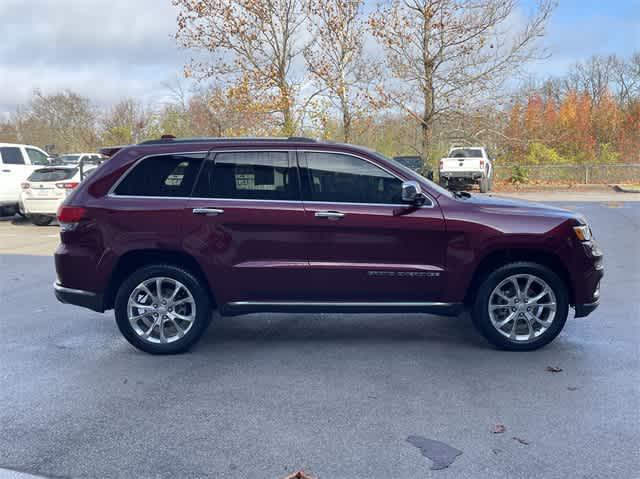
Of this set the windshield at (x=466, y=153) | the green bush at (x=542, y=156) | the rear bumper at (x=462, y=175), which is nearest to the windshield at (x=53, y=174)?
the rear bumper at (x=462, y=175)

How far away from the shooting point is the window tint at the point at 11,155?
56.6 ft

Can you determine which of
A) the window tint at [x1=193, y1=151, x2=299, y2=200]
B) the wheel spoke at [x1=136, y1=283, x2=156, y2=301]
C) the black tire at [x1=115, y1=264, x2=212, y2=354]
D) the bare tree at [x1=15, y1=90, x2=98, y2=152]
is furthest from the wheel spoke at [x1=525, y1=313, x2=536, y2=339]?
the bare tree at [x1=15, y1=90, x2=98, y2=152]

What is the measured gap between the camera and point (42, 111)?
4884cm

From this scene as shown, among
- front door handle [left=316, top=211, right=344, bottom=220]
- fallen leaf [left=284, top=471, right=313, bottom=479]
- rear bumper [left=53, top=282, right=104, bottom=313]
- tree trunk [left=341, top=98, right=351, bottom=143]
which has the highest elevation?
tree trunk [left=341, top=98, right=351, bottom=143]

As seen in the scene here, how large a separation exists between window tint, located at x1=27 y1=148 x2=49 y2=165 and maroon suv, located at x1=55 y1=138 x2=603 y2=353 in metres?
14.1

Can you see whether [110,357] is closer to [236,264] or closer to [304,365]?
[236,264]

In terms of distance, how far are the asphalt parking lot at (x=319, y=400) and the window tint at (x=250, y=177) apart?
55.2 inches

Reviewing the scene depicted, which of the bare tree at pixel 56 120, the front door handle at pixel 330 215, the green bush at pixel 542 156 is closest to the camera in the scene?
the front door handle at pixel 330 215

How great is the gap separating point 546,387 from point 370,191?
6.90ft

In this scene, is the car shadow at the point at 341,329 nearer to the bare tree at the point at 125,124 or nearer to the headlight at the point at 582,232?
the headlight at the point at 582,232

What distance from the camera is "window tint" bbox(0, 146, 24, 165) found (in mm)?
17266

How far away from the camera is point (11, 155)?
1745cm

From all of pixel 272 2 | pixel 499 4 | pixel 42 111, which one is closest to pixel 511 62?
pixel 499 4

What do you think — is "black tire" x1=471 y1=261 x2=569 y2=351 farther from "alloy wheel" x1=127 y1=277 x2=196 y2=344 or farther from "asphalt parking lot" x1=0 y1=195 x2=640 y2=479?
"alloy wheel" x1=127 y1=277 x2=196 y2=344
